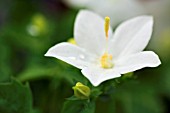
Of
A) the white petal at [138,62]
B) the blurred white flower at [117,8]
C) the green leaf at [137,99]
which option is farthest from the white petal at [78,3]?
the white petal at [138,62]

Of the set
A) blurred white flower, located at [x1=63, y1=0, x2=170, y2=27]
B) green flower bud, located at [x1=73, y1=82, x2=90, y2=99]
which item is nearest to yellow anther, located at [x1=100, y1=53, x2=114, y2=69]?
green flower bud, located at [x1=73, y1=82, x2=90, y2=99]

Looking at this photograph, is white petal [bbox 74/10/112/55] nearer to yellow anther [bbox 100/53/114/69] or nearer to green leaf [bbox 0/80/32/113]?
yellow anther [bbox 100/53/114/69]

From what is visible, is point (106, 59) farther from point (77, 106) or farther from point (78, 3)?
point (78, 3)

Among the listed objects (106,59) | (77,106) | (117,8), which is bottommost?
(77,106)

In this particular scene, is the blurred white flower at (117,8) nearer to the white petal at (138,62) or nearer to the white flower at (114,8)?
the white flower at (114,8)

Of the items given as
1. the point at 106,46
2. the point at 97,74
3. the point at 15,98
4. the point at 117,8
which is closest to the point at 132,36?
the point at 106,46

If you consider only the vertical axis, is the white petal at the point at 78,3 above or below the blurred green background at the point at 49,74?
above
